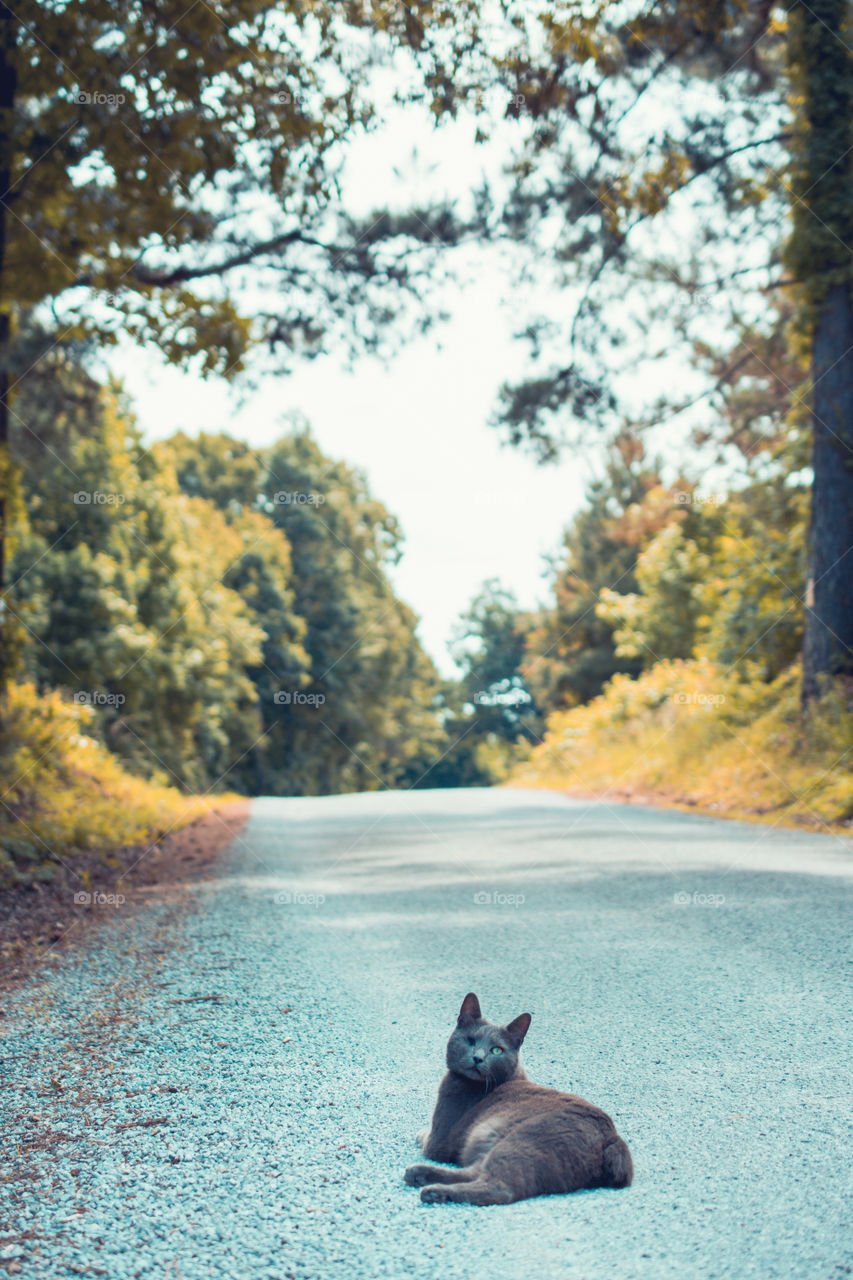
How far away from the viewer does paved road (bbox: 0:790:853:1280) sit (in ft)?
7.98

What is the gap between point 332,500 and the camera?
44.4 metres

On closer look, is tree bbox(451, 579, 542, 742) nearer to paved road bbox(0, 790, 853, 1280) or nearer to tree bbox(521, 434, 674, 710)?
tree bbox(521, 434, 674, 710)

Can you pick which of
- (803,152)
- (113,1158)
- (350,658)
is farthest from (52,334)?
(350,658)

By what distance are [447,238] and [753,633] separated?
8.36 metres

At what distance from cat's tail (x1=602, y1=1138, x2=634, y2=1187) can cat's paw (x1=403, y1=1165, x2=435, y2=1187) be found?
0.47 meters

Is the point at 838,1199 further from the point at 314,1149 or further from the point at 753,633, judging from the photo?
the point at 753,633

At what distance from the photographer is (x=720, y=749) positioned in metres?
16.3

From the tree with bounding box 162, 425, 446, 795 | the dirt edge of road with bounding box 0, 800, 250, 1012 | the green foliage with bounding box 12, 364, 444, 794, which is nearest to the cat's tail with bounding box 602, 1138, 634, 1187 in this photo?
the dirt edge of road with bounding box 0, 800, 250, 1012

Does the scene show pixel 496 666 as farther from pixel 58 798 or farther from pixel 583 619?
pixel 58 798

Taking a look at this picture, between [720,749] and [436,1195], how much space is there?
14.4 m

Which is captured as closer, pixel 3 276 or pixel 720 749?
pixel 3 276

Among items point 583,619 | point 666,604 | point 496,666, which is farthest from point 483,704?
point 666,604

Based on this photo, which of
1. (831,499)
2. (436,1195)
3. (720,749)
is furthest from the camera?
(720,749)

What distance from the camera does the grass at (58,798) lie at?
9.27m
